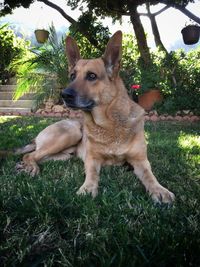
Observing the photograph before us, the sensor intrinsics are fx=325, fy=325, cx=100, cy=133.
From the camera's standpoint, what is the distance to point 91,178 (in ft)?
9.59

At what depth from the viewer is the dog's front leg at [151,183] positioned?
2520 mm

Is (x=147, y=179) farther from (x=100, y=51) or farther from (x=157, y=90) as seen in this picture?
(x=100, y=51)

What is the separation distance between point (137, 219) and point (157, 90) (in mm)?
7311

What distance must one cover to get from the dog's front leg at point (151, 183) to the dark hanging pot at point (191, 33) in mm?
9189

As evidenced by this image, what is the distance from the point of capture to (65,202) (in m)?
2.30

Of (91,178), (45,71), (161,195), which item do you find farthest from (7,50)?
(161,195)

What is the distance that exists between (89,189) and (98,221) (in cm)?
66

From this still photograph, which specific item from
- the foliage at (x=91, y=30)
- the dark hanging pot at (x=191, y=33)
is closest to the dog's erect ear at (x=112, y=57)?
the foliage at (x=91, y=30)

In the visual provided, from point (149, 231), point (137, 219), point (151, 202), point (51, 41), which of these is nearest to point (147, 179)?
point (151, 202)

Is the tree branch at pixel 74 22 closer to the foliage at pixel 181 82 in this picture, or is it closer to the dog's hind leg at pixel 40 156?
the foliage at pixel 181 82

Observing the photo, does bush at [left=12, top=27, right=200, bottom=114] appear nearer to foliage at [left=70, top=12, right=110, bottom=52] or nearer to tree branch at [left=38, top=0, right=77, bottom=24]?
foliage at [left=70, top=12, right=110, bottom=52]

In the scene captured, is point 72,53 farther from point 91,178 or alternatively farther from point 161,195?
point 161,195

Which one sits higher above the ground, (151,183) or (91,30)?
(91,30)

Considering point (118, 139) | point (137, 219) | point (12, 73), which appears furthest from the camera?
point (12, 73)
